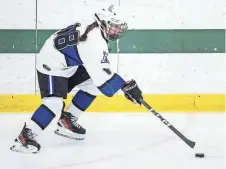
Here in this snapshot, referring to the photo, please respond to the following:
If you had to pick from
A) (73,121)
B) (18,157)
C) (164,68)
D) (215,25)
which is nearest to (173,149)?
(73,121)

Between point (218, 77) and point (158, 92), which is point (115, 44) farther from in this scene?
point (218, 77)

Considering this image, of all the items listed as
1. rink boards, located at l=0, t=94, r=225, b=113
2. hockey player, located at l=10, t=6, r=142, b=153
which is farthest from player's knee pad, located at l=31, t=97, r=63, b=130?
rink boards, located at l=0, t=94, r=225, b=113

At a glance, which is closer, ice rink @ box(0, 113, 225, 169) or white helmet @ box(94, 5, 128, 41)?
ice rink @ box(0, 113, 225, 169)

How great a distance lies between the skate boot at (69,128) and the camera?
273cm

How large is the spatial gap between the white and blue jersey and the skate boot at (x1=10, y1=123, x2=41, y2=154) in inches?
13.6

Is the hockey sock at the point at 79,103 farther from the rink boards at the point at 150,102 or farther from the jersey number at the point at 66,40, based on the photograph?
the rink boards at the point at 150,102

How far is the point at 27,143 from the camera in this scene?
96.7 inches

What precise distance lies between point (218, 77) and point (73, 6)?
1.20m

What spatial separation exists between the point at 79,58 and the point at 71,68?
0.37ft

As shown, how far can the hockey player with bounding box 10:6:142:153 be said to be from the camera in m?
2.37

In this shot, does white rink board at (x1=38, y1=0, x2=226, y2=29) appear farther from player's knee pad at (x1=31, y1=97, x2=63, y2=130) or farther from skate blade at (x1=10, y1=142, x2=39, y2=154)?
skate blade at (x1=10, y1=142, x2=39, y2=154)

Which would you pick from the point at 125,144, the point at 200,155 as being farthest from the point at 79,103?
the point at 200,155

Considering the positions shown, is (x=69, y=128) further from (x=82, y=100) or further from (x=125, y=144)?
(x=125, y=144)

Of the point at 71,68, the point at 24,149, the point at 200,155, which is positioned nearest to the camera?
the point at 200,155
